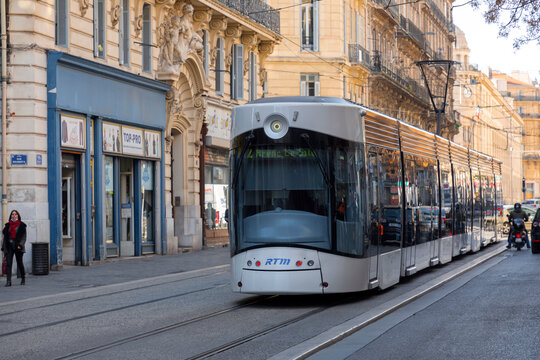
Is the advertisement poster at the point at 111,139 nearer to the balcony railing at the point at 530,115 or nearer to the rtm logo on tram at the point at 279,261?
the rtm logo on tram at the point at 279,261

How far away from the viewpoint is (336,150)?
1476cm

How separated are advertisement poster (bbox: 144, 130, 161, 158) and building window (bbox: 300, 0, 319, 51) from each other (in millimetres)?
19618

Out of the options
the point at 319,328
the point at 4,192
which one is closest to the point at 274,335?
the point at 319,328

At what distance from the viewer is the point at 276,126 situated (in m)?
14.7

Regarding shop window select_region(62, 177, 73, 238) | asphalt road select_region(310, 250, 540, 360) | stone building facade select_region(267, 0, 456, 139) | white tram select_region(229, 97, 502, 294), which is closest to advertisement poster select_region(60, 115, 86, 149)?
shop window select_region(62, 177, 73, 238)

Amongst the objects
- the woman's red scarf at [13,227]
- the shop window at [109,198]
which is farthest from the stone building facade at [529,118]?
the woman's red scarf at [13,227]

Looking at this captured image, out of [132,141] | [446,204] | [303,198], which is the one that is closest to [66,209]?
[132,141]

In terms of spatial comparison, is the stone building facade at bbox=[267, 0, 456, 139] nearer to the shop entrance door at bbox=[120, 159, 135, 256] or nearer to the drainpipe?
the shop entrance door at bbox=[120, 159, 135, 256]

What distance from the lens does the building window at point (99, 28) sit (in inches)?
1028

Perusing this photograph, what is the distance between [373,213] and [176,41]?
53.5ft

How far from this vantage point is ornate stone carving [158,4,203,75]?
3025 centimetres

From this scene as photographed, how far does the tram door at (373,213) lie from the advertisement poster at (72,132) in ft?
32.7

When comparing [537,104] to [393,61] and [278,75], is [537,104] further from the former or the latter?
[278,75]

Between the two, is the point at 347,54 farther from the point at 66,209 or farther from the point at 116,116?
the point at 66,209
